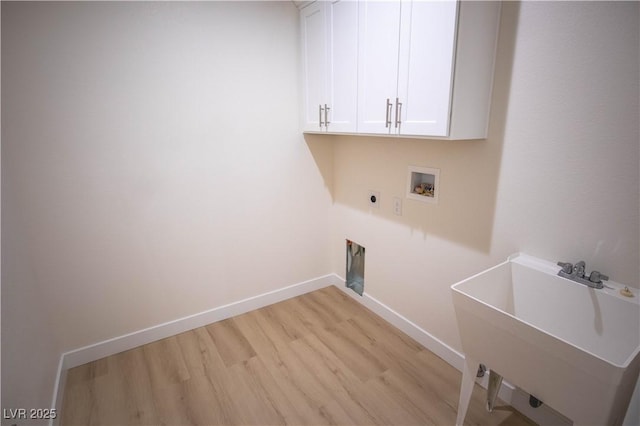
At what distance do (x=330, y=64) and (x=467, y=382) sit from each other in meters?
1.96

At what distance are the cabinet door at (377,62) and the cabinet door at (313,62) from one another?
1.26 feet

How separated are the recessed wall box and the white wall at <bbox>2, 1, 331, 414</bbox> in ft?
3.03

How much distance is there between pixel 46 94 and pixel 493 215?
97.0 inches

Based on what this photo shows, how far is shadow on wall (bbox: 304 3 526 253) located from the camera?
1.58 m

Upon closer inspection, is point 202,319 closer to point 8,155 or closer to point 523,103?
point 8,155

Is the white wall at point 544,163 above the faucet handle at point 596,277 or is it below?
above

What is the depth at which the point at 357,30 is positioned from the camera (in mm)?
1840

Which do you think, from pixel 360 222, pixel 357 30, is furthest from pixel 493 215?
pixel 357 30

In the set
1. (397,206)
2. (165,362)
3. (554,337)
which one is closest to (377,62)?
(397,206)

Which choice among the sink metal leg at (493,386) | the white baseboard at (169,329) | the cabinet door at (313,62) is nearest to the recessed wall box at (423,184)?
the cabinet door at (313,62)

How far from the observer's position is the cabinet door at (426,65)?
140 centimetres

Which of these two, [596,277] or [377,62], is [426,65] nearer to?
[377,62]

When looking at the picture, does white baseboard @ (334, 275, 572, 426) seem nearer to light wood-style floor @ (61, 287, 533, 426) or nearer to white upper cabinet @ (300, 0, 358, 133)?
light wood-style floor @ (61, 287, 533, 426)

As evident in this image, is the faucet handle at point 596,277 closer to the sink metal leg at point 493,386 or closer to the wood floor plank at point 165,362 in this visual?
the sink metal leg at point 493,386
